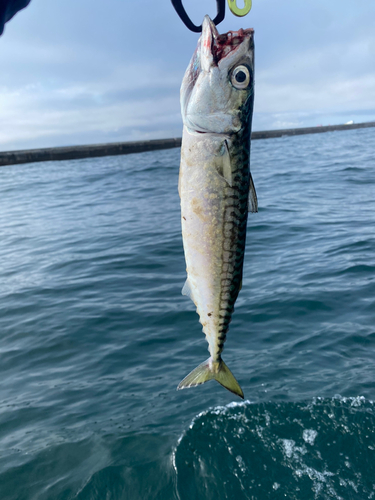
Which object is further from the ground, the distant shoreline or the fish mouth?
the fish mouth

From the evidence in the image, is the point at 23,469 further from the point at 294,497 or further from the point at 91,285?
the point at 91,285

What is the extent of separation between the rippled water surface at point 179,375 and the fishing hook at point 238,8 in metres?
4.00

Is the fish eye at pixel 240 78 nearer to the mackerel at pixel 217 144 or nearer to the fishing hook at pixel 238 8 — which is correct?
the mackerel at pixel 217 144

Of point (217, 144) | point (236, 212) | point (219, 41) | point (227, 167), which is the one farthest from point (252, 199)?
point (219, 41)

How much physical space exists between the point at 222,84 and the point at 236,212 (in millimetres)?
619

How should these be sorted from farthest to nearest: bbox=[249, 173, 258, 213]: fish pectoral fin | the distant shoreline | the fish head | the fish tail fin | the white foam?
the distant shoreline → the white foam → the fish tail fin → bbox=[249, 173, 258, 213]: fish pectoral fin → the fish head

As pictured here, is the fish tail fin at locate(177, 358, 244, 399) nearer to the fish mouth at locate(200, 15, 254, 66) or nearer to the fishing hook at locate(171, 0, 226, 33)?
the fish mouth at locate(200, 15, 254, 66)

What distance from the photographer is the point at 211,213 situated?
2.02 meters

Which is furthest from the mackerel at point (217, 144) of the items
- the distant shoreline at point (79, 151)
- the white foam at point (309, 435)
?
the distant shoreline at point (79, 151)

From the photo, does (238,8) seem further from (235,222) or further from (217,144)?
(235,222)

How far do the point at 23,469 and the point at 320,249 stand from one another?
7.55 metres

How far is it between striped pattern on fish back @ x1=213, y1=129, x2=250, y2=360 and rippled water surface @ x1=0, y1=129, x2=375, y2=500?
9.19 ft

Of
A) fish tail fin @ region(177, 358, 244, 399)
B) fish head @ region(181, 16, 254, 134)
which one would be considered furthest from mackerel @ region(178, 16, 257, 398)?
fish tail fin @ region(177, 358, 244, 399)

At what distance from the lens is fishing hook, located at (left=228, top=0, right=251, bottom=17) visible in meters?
2.10
